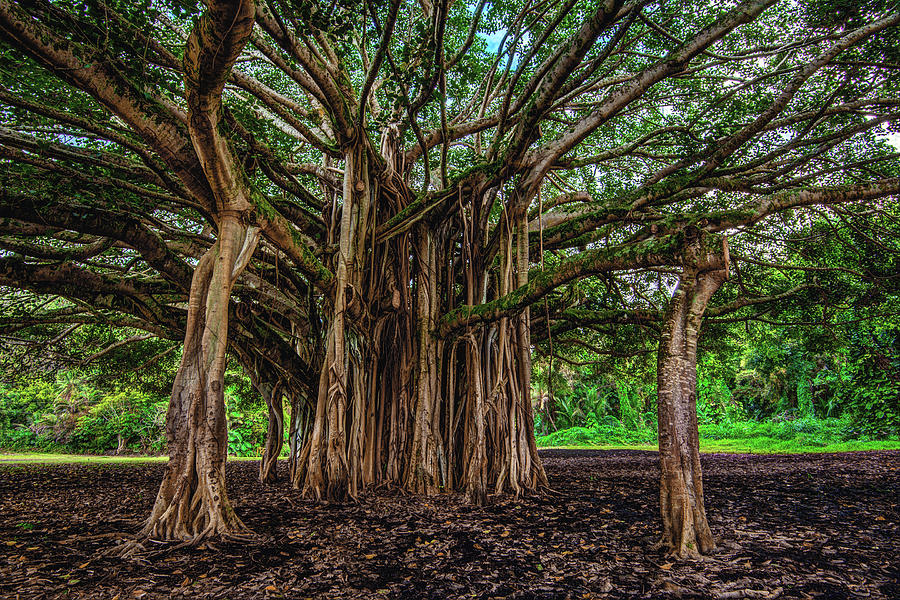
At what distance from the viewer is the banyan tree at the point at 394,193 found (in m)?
2.95

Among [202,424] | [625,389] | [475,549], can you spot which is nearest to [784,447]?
[625,389]

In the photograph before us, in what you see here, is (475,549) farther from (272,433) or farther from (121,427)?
(121,427)

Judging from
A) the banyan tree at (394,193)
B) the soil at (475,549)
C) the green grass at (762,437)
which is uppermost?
the banyan tree at (394,193)

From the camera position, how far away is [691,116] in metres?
5.94

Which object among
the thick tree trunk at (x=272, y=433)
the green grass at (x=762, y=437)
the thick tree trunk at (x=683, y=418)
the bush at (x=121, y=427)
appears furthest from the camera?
the bush at (x=121, y=427)

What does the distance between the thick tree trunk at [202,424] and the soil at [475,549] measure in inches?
7.7

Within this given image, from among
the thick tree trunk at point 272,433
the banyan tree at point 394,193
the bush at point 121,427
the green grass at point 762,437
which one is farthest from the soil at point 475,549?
the bush at point 121,427

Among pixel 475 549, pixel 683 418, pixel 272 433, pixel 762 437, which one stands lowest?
pixel 762 437

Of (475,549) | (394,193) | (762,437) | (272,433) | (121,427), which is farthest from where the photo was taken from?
(121,427)

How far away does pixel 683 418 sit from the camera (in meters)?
2.76

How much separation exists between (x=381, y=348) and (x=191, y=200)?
272cm

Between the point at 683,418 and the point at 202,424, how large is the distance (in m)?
3.33

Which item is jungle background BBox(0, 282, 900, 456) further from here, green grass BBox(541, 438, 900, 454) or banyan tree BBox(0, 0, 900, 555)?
banyan tree BBox(0, 0, 900, 555)

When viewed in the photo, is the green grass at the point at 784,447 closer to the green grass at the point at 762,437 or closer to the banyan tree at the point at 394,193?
the green grass at the point at 762,437
